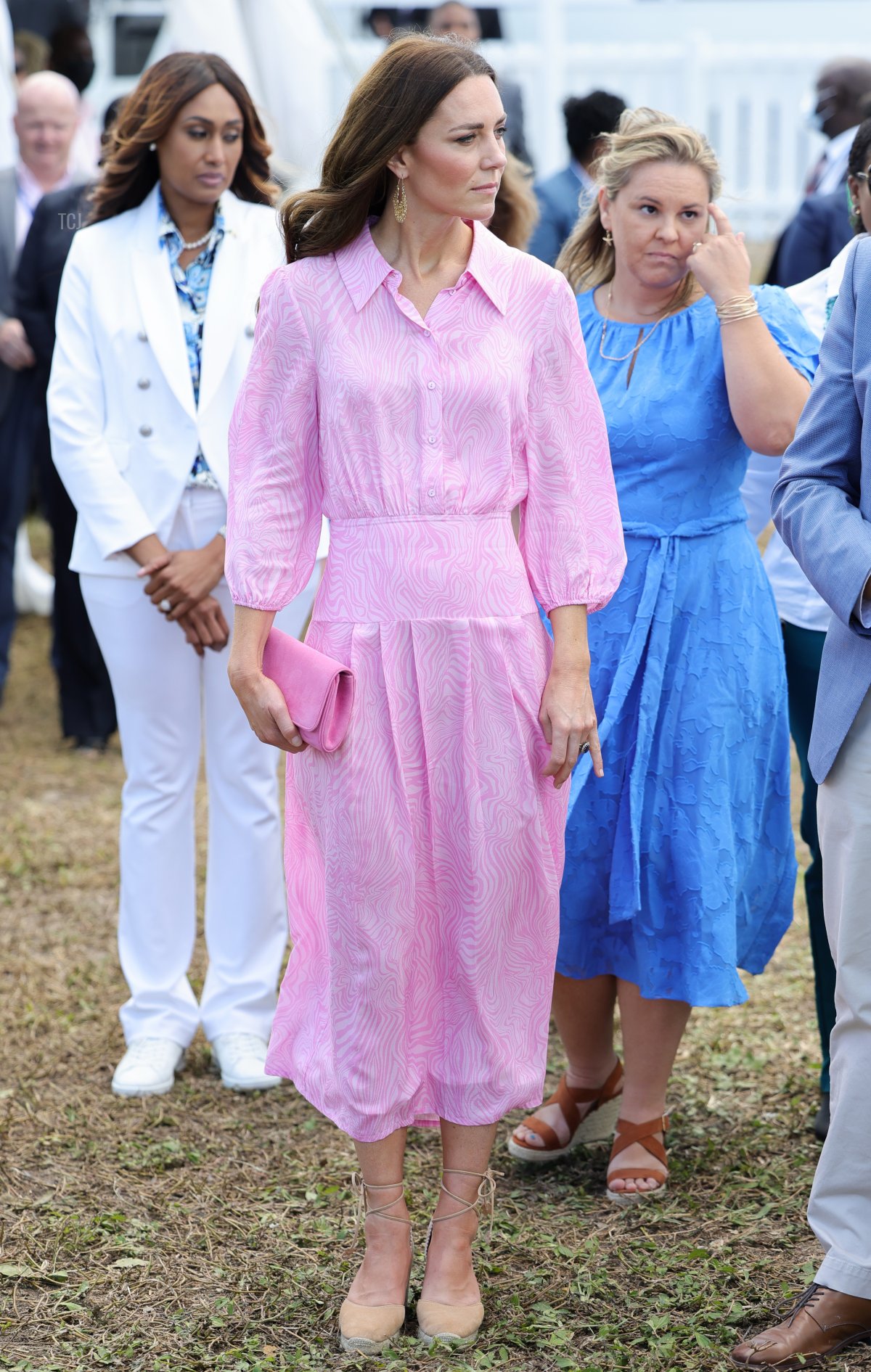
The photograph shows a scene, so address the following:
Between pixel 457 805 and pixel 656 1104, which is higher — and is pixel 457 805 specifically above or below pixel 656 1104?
above

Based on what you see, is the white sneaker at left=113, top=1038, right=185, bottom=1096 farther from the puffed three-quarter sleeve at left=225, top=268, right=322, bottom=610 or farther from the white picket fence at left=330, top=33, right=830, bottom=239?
the white picket fence at left=330, top=33, right=830, bottom=239

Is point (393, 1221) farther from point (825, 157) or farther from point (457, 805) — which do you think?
point (825, 157)

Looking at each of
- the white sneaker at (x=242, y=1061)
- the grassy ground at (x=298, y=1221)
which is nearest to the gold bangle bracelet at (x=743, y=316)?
the grassy ground at (x=298, y=1221)

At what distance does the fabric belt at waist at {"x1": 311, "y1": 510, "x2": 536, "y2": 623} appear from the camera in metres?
2.77

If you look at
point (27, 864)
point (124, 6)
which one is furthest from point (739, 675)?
point (124, 6)

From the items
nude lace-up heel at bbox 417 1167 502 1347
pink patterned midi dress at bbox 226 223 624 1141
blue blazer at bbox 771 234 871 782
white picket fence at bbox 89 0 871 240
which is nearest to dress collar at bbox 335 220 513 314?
pink patterned midi dress at bbox 226 223 624 1141

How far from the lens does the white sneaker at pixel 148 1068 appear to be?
4.05m

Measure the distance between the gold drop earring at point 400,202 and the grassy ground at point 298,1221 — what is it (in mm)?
1915

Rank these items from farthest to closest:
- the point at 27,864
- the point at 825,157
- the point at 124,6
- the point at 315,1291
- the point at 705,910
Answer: the point at 124,6 < the point at 825,157 < the point at 27,864 < the point at 705,910 < the point at 315,1291

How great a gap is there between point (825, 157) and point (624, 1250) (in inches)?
207

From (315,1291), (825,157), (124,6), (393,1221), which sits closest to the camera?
(393,1221)

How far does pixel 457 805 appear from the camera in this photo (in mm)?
2785

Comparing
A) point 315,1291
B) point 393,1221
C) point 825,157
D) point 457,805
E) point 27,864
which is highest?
point 825,157

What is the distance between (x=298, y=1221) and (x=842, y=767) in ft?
5.02
